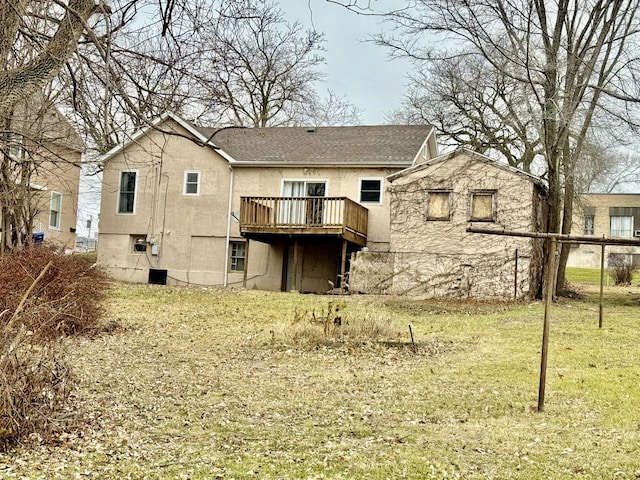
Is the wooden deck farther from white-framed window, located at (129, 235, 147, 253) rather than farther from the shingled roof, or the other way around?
white-framed window, located at (129, 235, 147, 253)

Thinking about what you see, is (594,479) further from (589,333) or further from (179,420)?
(589,333)

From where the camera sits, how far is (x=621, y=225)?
45.2m

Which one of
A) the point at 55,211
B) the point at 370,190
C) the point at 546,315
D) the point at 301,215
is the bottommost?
the point at 546,315

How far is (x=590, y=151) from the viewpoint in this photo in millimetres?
21875

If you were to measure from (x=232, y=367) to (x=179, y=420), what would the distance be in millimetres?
3034

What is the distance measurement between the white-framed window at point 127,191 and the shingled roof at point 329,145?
3.20m

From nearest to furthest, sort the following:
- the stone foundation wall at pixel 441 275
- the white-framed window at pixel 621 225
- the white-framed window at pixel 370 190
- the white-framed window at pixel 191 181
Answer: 1. the stone foundation wall at pixel 441 275
2. the white-framed window at pixel 370 190
3. the white-framed window at pixel 191 181
4. the white-framed window at pixel 621 225

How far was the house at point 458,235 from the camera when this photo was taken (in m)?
19.8

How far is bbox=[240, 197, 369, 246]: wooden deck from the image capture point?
68.7 feet

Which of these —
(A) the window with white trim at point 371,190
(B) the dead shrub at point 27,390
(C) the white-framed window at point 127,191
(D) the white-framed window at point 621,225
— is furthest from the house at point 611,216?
(B) the dead shrub at point 27,390

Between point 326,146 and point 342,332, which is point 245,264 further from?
point 342,332

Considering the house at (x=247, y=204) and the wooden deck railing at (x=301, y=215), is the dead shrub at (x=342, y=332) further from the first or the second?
the house at (x=247, y=204)

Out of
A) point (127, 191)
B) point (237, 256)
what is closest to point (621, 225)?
point (237, 256)

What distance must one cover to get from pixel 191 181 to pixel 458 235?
32.3 feet
